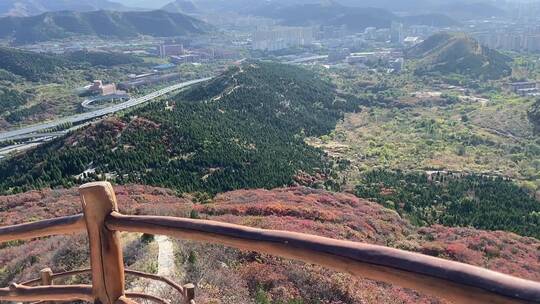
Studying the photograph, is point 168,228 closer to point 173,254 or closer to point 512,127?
point 173,254

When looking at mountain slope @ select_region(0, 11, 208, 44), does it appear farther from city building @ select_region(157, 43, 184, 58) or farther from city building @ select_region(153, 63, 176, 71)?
city building @ select_region(153, 63, 176, 71)

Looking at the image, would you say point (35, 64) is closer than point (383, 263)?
No

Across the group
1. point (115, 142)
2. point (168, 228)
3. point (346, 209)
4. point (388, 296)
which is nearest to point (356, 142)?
point (115, 142)

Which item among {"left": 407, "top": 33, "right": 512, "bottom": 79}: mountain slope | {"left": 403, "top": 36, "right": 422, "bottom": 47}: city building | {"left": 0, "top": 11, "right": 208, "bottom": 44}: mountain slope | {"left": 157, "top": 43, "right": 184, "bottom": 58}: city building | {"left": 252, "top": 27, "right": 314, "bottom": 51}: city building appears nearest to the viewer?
{"left": 407, "top": 33, "right": 512, "bottom": 79}: mountain slope

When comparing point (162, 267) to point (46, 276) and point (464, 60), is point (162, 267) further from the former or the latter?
point (464, 60)

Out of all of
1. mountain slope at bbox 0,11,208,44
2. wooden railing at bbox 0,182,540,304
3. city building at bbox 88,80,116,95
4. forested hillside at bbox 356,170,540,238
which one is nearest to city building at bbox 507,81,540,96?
forested hillside at bbox 356,170,540,238

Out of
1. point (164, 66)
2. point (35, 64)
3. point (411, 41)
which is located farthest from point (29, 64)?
point (411, 41)
